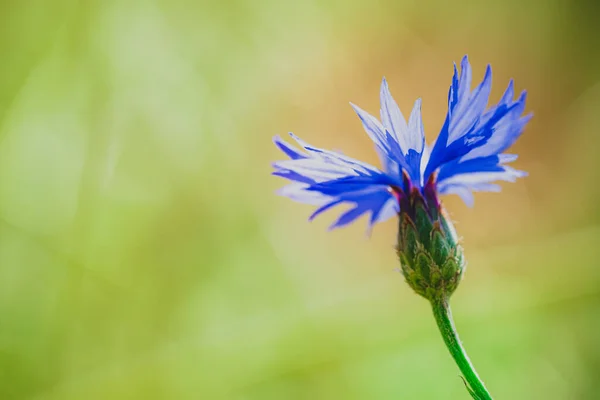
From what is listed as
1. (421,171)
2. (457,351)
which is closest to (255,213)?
(421,171)

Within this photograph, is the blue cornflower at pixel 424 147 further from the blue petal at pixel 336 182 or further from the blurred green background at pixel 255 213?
the blurred green background at pixel 255 213

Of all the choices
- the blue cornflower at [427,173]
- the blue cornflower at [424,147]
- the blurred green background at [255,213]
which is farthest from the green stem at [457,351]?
the blurred green background at [255,213]

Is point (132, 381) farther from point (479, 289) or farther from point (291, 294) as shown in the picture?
point (479, 289)

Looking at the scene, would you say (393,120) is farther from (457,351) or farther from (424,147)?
(457,351)

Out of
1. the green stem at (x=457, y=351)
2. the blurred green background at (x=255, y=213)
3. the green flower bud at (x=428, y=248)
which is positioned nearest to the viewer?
the green stem at (x=457, y=351)

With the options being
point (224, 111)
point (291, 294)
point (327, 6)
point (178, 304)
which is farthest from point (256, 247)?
point (327, 6)

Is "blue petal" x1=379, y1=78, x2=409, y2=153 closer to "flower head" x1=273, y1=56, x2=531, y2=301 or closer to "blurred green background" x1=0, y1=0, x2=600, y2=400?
"flower head" x1=273, y1=56, x2=531, y2=301
